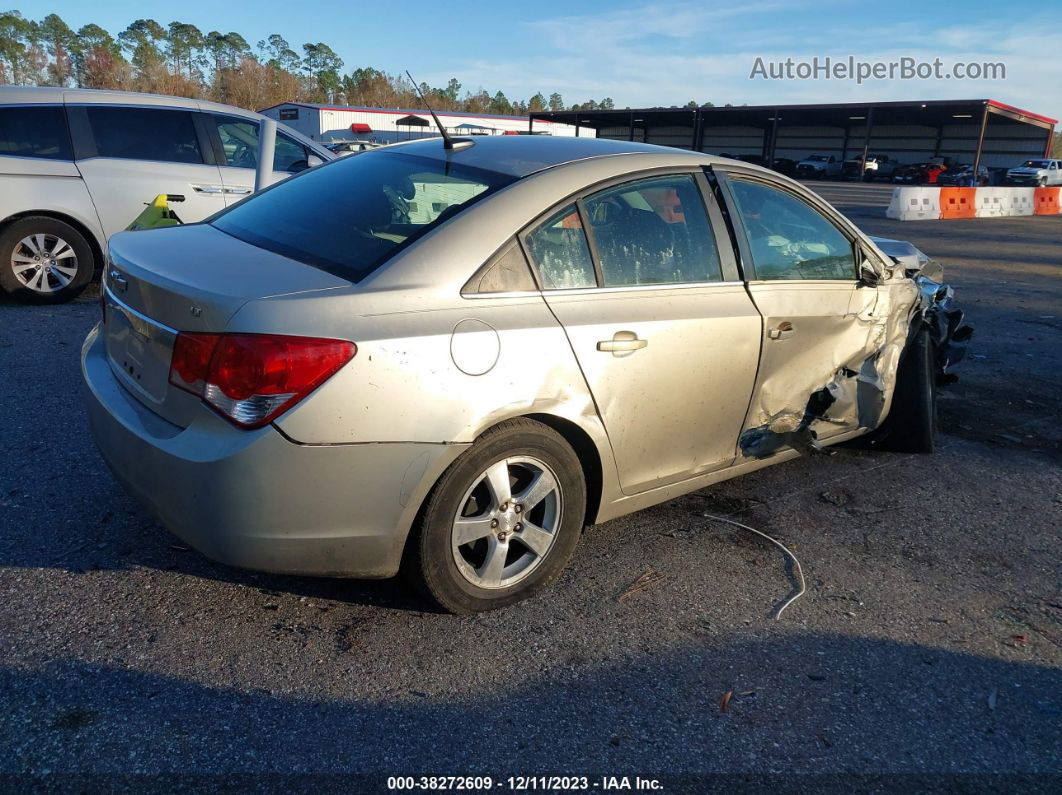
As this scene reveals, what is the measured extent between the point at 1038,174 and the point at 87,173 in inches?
1932

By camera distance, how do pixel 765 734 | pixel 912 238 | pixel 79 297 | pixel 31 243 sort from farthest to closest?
1. pixel 912 238
2. pixel 79 297
3. pixel 31 243
4. pixel 765 734

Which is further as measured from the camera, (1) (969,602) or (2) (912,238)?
(2) (912,238)

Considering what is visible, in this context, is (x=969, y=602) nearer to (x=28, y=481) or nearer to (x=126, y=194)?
(x=28, y=481)

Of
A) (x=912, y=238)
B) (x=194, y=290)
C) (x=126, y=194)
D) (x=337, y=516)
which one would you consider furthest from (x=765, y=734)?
(x=912, y=238)

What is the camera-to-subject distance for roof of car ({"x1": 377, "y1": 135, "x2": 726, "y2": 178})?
332cm

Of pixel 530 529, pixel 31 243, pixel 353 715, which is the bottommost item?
pixel 353 715

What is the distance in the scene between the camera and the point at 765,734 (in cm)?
251

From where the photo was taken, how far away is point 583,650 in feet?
9.43

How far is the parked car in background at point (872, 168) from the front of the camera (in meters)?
52.8

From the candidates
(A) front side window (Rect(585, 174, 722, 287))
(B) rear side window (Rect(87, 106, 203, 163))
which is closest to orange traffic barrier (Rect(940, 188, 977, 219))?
(B) rear side window (Rect(87, 106, 203, 163))

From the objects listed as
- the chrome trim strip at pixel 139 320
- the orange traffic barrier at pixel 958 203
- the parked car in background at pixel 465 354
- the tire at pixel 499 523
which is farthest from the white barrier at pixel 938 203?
the chrome trim strip at pixel 139 320

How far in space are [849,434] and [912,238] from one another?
50.0 feet

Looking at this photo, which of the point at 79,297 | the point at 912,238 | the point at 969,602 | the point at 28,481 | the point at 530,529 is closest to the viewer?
the point at 530,529

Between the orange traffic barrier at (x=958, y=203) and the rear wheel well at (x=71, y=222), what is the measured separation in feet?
71.4
